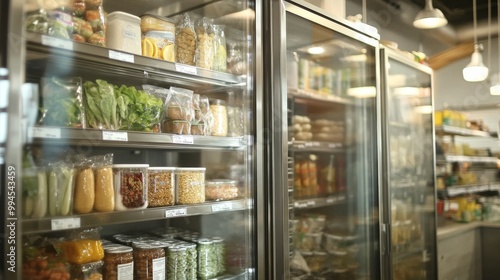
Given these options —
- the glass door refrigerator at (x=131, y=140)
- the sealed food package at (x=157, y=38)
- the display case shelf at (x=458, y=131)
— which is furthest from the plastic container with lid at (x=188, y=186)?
the display case shelf at (x=458, y=131)

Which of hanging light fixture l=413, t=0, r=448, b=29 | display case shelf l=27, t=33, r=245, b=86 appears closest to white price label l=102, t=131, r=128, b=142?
display case shelf l=27, t=33, r=245, b=86

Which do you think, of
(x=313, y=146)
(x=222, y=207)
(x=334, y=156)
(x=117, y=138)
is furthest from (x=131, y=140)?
(x=334, y=156)

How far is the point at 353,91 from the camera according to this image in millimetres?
2695

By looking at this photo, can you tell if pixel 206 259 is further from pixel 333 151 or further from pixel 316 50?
pixel 316 50

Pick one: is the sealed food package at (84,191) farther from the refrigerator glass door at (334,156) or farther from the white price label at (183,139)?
the refrigerator glass door at (334,156)

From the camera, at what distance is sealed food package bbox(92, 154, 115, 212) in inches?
52.4

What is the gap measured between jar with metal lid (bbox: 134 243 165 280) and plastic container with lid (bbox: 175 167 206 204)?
0.65 feet

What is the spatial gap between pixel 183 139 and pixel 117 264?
48 centimetres

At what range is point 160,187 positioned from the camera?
1523mm

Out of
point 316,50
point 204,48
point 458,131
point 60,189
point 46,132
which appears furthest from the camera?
point 458,131

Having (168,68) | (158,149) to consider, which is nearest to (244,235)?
(158,149)

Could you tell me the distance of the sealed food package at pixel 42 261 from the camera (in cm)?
120

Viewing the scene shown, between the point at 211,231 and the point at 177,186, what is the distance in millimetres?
462

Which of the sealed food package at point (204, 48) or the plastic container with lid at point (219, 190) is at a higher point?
the sealed food package at point (204, 48)
